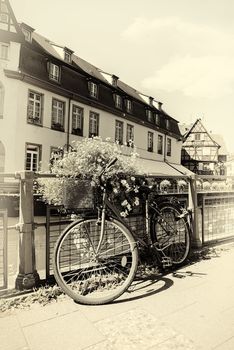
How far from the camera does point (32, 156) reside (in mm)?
19203

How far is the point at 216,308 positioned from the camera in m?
2.90

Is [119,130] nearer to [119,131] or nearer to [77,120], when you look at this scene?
[119,131]

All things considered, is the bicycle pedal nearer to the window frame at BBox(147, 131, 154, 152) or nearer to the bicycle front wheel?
the bicycle front wheel

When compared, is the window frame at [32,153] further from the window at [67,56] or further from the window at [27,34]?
the window at [67,56]

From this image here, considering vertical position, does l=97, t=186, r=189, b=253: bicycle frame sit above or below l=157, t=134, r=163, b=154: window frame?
below

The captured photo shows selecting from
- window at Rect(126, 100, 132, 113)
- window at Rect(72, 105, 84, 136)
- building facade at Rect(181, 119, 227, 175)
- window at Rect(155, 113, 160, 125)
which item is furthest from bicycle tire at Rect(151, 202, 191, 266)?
building facade at Rect(181, 119, 227, 175)

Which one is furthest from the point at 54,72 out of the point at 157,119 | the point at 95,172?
the point at 95,172

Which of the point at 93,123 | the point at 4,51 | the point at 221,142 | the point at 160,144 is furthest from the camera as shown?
the point at 221,142

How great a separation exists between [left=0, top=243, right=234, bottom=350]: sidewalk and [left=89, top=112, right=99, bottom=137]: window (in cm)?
2167

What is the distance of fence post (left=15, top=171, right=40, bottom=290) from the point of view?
3.22 meters

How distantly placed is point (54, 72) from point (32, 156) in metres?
6.25

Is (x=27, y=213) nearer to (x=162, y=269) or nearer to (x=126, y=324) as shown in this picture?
(x=126, y=324)

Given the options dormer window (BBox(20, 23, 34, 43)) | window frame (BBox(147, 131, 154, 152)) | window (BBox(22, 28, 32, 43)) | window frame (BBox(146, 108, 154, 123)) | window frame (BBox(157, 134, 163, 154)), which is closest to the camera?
dormer window (BBox(20, 23, 34, 43))

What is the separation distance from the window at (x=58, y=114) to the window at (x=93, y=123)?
3.16 meters
